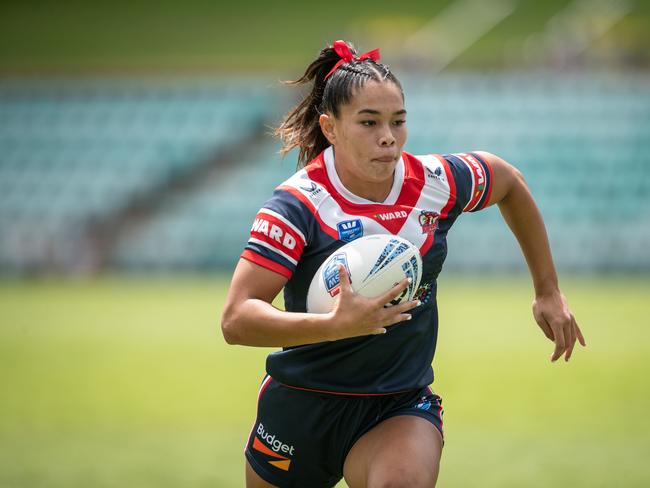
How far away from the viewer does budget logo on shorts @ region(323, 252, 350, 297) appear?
3.81 m

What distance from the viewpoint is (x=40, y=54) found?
27.7 m

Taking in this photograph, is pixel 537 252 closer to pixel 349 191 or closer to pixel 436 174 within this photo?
pixel 436 174

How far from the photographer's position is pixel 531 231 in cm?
478

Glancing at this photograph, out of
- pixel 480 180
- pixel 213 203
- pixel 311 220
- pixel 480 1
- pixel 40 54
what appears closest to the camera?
pixel 311 220

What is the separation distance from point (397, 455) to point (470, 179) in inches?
50.6

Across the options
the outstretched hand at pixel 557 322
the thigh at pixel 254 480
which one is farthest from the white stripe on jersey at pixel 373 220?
the thigh at pixel 254 480

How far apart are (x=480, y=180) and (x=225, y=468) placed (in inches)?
137

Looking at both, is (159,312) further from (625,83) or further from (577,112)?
(625,83)

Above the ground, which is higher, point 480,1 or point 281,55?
point 480,1

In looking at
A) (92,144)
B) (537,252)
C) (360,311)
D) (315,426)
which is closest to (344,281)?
(360,311)

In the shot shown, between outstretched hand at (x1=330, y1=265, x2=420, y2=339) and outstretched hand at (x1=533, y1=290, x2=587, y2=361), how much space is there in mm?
1265

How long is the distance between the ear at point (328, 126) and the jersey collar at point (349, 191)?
0.07 metres

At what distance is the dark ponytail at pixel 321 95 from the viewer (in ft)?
13.6

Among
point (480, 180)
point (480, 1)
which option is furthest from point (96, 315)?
point (480, 1)
